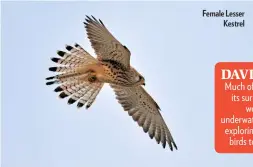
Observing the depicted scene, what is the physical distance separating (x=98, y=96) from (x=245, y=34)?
880mm

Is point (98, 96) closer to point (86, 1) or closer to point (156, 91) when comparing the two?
point (156, 91)

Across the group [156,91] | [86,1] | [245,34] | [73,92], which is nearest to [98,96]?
[73,92]

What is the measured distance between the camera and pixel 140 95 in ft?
9.64

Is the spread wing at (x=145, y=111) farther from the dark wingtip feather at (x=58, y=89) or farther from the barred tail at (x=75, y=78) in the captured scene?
the dark wingtip feather at (x=58, y=89)

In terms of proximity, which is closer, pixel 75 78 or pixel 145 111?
pixel 75 78

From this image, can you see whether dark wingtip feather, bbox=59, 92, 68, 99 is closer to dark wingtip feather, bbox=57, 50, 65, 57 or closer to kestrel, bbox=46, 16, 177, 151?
kestrel, bbox=46, 16, 177, 151

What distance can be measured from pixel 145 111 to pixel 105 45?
1.53ft

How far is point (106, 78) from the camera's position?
2.86 metres

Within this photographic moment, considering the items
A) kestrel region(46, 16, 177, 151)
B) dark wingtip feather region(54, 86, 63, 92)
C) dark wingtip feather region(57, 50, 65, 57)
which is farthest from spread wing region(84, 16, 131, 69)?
dark wingtip feather region(54, 86, 63, 92)

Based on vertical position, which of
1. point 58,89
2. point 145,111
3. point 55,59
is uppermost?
point 55,59

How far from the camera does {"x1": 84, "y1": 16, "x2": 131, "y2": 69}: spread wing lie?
2.76 metres

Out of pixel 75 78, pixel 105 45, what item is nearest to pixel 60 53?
pixel 75 78

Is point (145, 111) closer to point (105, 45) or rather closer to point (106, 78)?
point (106, 78)

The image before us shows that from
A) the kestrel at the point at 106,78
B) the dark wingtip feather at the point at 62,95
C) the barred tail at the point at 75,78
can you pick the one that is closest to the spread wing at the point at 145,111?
the kestrel at the point at 106,78
